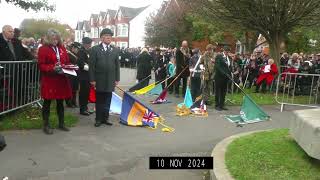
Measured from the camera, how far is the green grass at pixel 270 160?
5664 mm

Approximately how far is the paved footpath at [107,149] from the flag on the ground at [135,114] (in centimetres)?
30

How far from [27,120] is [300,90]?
892cm

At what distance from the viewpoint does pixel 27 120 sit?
9539mm

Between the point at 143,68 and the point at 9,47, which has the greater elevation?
the point at 9,47

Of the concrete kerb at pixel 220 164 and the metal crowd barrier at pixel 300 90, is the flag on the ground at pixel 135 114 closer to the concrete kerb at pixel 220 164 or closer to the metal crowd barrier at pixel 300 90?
the concrete kerb at pixel 220 164

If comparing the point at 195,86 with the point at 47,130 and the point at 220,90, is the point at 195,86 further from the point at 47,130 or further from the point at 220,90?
the point at 47,130

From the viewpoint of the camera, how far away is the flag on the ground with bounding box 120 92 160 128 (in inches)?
389

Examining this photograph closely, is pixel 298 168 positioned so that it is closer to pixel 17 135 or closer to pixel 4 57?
pixel 17 135

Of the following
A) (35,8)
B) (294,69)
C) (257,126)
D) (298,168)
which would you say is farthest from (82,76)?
(294,69)

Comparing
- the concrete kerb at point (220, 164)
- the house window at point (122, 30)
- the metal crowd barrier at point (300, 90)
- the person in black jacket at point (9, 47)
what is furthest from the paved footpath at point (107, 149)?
the house window at point (122, 30)

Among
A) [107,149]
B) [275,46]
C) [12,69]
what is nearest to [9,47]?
[12,69]

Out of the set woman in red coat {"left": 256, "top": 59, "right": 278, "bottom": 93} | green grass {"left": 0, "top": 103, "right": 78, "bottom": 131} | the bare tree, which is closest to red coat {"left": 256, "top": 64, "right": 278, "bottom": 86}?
woman in red coat {"left": 256, "top": 59, "right": 278, "bottom": 93}

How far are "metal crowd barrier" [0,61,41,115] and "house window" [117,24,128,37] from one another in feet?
227

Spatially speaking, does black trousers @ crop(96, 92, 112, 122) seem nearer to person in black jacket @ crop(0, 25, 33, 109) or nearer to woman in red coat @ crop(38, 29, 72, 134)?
woman in red coat @ crop(38, 29, 72, 134)
